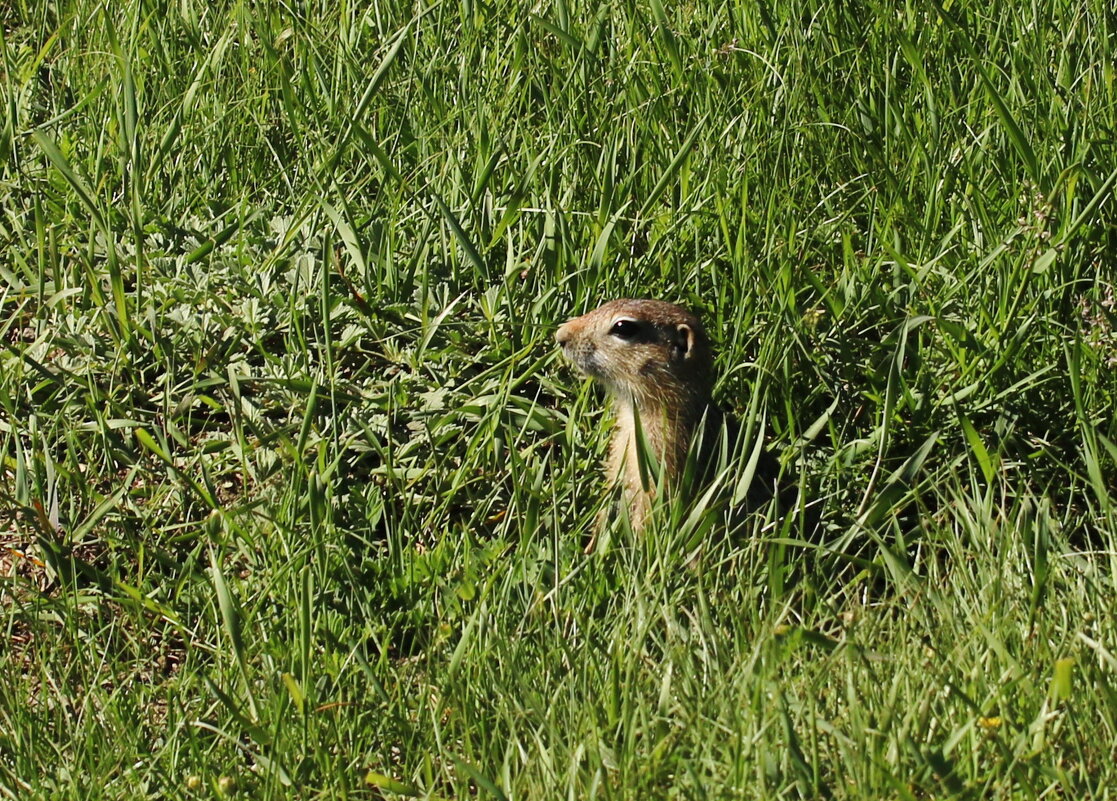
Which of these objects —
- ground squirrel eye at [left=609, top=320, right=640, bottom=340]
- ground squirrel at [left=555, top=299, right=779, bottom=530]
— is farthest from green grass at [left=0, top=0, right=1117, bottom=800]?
ground squirrel eye at [left=609, top=320, right=640, bottom=340]

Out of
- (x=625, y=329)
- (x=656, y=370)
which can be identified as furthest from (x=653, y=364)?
(x=625, y=329)

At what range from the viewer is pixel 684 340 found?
14.4ft

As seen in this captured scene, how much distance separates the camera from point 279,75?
17.1 feet

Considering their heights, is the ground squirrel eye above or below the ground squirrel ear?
above

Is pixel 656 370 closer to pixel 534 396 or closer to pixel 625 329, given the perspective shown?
pixel 625 329

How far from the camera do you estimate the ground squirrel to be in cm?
437

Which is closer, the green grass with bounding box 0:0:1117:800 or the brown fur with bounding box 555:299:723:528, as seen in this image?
the green grass with bounding box 0:0:1117:800

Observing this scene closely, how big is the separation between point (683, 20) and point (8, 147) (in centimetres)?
231

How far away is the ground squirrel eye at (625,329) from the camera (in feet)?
14.4

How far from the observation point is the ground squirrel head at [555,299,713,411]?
438 centimetres

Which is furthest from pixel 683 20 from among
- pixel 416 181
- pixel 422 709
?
pixel 422 709

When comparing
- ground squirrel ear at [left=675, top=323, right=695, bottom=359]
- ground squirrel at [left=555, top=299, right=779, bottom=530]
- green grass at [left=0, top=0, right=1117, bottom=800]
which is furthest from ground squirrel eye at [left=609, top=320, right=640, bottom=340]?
green grass at [left=0, top=0, right=1117, bottom=800]

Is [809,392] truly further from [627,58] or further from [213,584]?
[213,584]

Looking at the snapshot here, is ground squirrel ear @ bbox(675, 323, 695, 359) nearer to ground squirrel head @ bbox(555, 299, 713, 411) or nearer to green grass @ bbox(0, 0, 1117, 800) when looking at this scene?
ground squirrel head @ bbox(555, 299, 713, 411)
